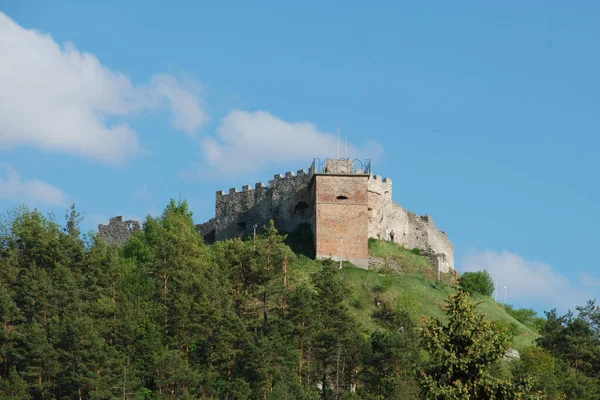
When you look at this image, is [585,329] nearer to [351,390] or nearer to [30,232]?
[351,390]

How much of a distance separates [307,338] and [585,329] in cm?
1822

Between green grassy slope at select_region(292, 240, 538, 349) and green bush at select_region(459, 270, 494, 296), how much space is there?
4.22 metres

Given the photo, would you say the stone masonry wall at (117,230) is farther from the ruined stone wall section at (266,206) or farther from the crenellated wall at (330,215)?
the ruined stone wall section at (266,206)

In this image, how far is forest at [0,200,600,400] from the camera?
46844 mm

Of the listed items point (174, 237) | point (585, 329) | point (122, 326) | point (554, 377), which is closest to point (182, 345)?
point (122, 326)

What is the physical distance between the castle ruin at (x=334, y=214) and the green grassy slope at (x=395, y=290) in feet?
5.72

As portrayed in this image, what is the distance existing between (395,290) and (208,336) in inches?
735

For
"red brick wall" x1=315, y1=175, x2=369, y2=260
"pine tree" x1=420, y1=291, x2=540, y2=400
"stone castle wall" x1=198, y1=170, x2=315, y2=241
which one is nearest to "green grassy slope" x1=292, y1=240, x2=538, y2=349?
"red brick wall" x1=315, y1=175, x2=369, y2=260

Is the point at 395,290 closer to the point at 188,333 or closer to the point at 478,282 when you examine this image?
the point at 478,282

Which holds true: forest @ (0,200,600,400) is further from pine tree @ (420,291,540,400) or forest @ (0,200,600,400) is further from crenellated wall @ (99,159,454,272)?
pine tree @ (420,291,540,400)

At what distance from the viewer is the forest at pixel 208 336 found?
46.8 meters

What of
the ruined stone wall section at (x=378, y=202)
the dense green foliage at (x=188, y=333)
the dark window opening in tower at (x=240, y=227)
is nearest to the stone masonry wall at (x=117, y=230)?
the dark window opening in tower at (x=240, y=227)

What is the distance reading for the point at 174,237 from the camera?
207 ft

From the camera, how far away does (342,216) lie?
6862 centimetres
